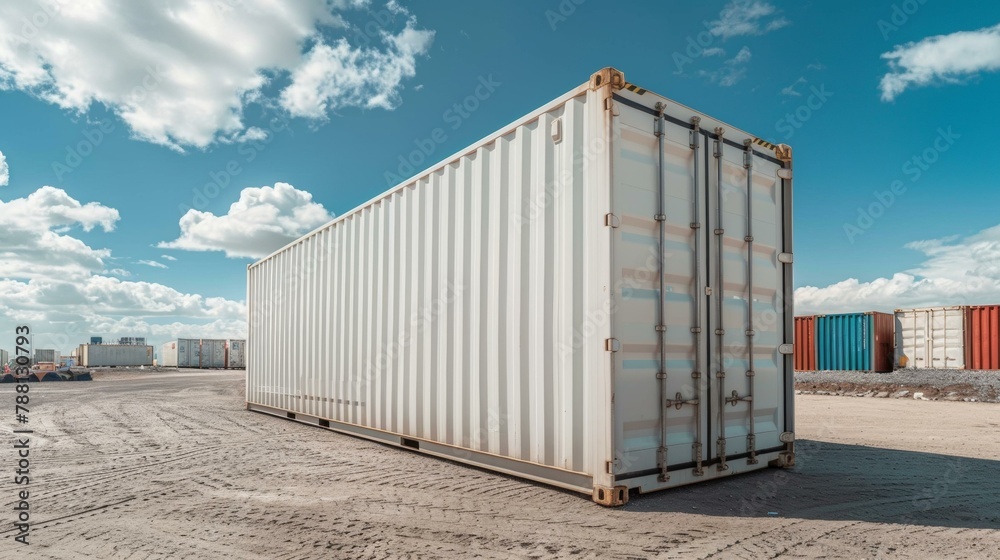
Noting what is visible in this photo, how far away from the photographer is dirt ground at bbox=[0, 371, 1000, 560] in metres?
4.26

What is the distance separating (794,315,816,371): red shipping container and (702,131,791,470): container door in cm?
1951

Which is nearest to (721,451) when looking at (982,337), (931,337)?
(982,337)

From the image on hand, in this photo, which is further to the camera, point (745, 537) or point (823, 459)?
point (823, 459)

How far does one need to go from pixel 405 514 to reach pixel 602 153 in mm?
3649

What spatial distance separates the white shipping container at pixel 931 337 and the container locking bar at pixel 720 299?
20096 mm

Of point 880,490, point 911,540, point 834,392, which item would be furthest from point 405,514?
point 834,392

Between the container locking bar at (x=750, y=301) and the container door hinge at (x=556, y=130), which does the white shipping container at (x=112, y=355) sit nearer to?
the container door hinge at (x=556, y=130)

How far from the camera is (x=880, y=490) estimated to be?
595 centimetres

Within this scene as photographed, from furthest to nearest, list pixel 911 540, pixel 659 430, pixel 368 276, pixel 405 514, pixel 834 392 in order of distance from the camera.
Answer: pixel 834 392 < pixel 368 276 < pixel 659 430 < pixel 405 514 < pixel 911 540

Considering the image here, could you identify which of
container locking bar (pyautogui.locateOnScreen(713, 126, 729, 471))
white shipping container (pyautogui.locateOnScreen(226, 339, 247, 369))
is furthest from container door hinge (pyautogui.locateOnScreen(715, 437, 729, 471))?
white shipping container (pyautogui.locateOnScreen(226, 339, 247, 369))

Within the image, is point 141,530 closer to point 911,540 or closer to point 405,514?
point 405,514

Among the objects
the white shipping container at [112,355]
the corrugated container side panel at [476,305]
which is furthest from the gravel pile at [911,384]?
the white shipping container at [112,355]

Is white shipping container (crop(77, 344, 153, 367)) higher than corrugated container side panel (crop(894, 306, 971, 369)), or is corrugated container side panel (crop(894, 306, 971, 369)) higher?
corrugated container side panel (crop(894, 306, 971, 369))

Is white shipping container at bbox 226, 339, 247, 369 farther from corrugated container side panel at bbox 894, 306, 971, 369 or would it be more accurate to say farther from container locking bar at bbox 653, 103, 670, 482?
container locking bar at bbox 653, 103, 670, 482
